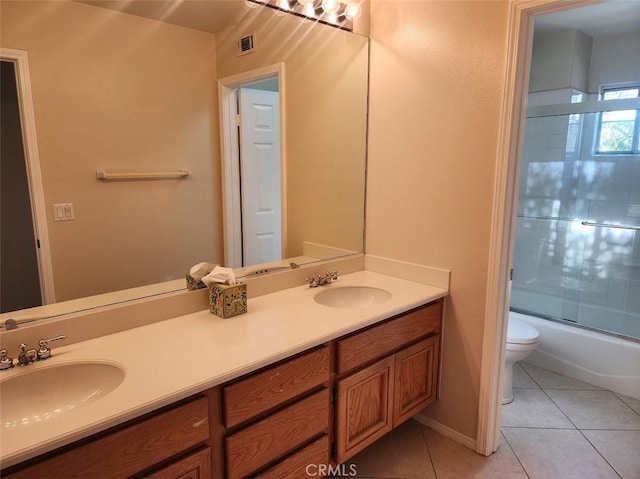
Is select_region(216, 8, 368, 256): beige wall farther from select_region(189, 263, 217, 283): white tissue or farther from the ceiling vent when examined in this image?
select_region(189, 263, 217, 283): white tissue

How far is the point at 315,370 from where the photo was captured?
152 cm

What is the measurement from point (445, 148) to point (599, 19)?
6.78 ft

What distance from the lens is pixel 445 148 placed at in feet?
6.51

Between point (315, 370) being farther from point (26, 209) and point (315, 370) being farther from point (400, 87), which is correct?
point (400, 87)

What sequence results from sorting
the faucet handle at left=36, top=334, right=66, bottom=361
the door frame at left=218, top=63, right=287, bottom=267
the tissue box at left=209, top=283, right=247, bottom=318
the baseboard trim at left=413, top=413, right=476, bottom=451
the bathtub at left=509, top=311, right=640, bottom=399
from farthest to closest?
the bathtub at left=509, top=311, right=640, bottom=399, the baseboard trim at left=413, top=413, right=476, bottom=451, the door frame at left=218, top=63, right=287, bottom=267, the tissue box at left=209, top=283, right=247, bottom=318, the faucet handle at left=36, top=334, right=66, bottom=361

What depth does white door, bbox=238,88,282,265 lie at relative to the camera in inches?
77.5

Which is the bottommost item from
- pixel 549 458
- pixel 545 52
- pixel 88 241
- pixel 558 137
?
pixel 549 458

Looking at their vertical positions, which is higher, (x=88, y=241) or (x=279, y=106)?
(x=279, y=106)

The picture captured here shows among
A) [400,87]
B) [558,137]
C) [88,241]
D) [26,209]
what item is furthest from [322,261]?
[558,137]

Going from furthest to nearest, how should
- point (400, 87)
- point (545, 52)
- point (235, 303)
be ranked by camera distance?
point (545, 52), point (400, 87), point (235, 303)

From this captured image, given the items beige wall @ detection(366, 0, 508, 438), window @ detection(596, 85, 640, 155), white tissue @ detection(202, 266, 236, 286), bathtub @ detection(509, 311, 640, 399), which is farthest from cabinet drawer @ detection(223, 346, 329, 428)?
window @ detection(596, 85, 640, 155)

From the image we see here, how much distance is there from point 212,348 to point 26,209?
0.76 m

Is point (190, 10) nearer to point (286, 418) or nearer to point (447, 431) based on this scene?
point (286, 418)

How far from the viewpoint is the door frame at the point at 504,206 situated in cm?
169
